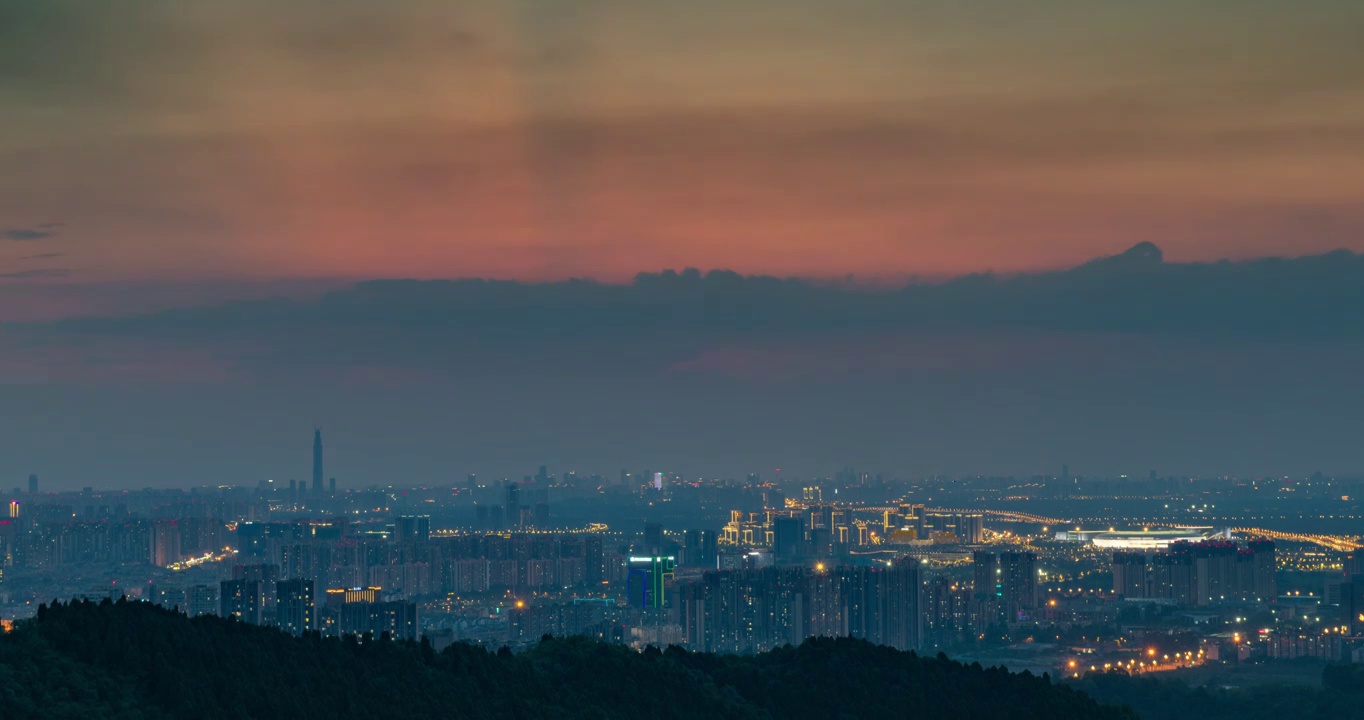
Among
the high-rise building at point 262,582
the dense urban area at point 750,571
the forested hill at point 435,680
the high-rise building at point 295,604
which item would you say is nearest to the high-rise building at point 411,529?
the dense urban area at point 750,571

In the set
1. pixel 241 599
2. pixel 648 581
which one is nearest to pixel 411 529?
pixel 648 581

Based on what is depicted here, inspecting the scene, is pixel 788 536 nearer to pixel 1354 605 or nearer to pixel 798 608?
pixel 798 608

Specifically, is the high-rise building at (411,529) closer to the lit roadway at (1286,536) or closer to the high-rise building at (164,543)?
the high-rise building at (164,543)

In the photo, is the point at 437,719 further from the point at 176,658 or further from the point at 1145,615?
the point at 1145,615

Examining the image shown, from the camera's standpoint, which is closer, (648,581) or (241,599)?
(241,599)

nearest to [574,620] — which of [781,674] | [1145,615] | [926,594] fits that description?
[926,594]
